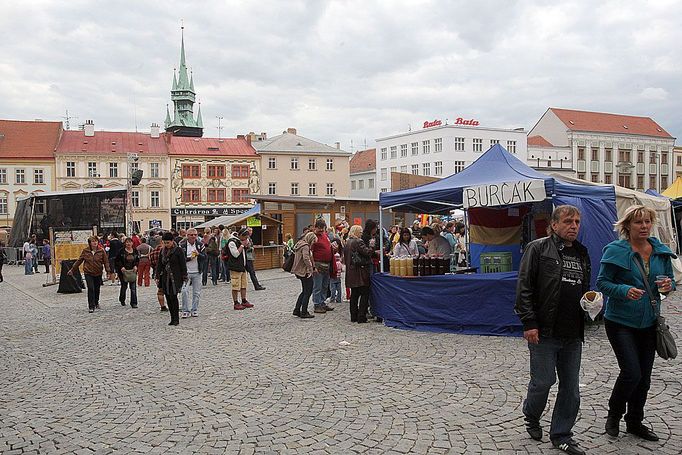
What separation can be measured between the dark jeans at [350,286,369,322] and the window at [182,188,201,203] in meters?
55.2

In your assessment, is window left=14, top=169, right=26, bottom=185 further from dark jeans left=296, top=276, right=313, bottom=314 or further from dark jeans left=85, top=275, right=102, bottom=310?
dark jeans left=296, top=276, right=313, bottom=314

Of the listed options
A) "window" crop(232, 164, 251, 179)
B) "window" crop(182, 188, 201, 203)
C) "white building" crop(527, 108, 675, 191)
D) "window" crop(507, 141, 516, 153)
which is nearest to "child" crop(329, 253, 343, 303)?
"window" crop(182, 188, 201, 203)

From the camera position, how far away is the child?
13.0m

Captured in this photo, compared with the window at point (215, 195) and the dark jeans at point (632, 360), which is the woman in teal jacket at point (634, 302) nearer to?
the dark jeans at point (632, 360)

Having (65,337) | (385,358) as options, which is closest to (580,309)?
(385,358)

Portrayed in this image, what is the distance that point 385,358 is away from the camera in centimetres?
Result: 779

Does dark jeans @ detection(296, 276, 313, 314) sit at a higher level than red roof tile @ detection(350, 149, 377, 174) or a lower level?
lower

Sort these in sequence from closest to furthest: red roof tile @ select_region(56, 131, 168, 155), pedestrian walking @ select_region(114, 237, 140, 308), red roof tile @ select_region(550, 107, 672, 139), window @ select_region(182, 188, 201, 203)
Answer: pedestrian walking @ select_region(114, 237, 140, 308) → red roof tile @ select_region(56, 131, 168, 155) → window @ select_region(182, 188, 201, 203) → red roof tile @ select_region(550, 107, 672, 139)

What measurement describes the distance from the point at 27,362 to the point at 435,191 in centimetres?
668

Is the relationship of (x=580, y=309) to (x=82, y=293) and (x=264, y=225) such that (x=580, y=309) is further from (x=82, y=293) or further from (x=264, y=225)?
(x=264, y=225)

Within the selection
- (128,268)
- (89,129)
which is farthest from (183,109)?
(128,268)

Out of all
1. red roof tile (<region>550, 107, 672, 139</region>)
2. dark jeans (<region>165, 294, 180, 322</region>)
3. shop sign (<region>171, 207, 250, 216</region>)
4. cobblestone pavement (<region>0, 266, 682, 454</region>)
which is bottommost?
cobblestone pavement (<region>0, 266, 682, 454</region>)

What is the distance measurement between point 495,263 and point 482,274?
122 cm

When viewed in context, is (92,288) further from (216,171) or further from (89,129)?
(89,129)
